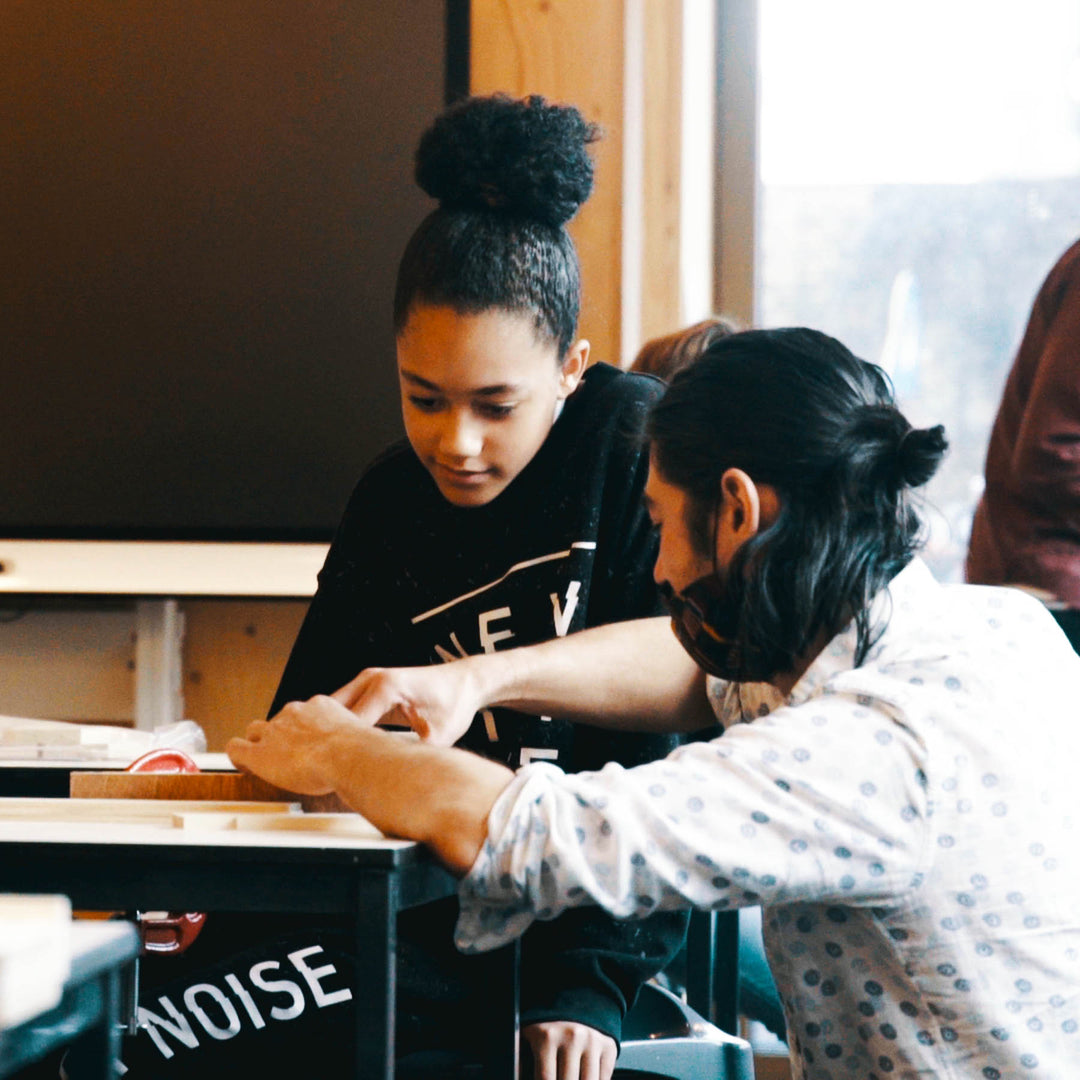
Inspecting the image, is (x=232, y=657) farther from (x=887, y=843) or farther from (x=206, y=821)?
(x=887, y=843)

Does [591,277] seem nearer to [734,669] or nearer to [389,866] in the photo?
[734,669]

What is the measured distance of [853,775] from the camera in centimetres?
81

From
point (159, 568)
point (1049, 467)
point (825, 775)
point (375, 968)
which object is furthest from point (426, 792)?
point (159, 568)

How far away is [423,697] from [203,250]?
160 cm

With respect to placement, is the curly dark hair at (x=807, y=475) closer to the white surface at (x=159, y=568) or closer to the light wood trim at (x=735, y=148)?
the white surface at (x=159, y=568)

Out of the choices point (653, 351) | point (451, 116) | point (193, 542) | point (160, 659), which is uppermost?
point (451, 116)

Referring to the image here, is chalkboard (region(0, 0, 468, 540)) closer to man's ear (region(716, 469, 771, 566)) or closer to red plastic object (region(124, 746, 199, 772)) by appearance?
red plastic object (region(124, 746, 199, 772))

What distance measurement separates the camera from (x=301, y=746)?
0.99 m

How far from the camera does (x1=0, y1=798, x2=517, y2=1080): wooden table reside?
774mm

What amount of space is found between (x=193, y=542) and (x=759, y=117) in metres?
1.34

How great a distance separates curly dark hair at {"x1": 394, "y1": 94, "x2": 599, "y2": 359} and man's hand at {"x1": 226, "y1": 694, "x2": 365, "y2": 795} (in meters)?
0.45

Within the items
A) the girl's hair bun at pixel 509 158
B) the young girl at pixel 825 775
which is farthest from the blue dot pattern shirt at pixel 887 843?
the girl's hair bun at pixel 509 158

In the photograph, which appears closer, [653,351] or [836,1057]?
[836,1057]

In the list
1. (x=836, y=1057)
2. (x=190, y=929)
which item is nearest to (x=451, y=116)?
(x=190, y=929)
